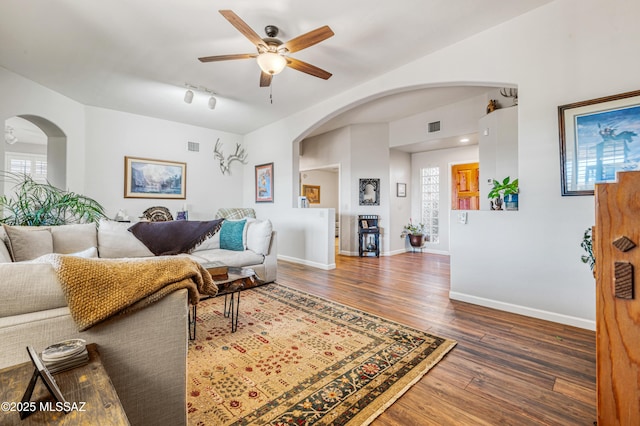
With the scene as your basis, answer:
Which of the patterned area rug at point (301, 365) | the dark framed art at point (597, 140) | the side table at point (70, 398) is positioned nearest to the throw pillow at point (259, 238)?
the patterned area rug at point (301, 365)

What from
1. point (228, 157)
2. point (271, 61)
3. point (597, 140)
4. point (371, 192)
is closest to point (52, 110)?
point (228, 157)

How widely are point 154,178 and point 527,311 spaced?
6.14 metres

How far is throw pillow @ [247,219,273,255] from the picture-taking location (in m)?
3.77

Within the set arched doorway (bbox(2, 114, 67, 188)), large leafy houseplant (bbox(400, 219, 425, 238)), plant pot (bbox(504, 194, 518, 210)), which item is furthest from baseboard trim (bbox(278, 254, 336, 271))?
arched doorway (bbox(2, 114, 67, 188))

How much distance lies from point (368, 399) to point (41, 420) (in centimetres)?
138

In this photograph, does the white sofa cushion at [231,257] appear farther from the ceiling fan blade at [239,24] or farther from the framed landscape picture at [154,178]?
the framed landscape picture at [154,178]

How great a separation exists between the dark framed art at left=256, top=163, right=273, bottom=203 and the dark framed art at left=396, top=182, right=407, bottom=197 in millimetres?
2941

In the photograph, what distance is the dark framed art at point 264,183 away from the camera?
583 centimetres

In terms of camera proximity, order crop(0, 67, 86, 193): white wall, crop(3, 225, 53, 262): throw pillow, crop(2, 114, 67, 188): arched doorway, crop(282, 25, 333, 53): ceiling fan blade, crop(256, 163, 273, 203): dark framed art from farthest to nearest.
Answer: crop(256, 163, 273, 203): dark framed art, crop(2, 114, 67, 188): arched doorway, crop(0, 67, 86, 193): white wall, crop(282, 25, 333, 53): ceiling fan blade, crop(3, 225, 53, 262): throw pillow

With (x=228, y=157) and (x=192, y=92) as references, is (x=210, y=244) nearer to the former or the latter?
(x=192, y=92)

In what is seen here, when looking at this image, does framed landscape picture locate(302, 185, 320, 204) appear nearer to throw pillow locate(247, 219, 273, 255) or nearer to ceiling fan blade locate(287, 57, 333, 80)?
throw pillow locate(247, 219, 273, 255)

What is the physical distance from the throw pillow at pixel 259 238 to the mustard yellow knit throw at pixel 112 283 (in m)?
2.63

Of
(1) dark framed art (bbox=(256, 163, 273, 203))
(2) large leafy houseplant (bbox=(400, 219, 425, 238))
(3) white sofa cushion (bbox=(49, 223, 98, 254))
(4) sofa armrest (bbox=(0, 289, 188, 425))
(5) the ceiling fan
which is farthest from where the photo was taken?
(2) large leafy houseplant (bbox=(400, 219, 425, 238))

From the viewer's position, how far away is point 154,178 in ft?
18.0
